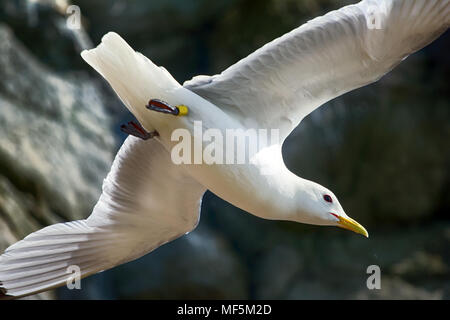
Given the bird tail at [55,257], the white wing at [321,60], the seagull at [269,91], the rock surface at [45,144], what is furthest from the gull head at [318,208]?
the rock surface at [45,144]

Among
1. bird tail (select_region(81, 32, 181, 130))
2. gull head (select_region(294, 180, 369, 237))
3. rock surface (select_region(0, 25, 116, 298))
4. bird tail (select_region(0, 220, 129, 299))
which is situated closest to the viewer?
bird tail (select_region(81, 32, 181, 130))

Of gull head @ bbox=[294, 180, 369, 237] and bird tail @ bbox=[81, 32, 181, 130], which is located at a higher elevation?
bird tail @ bbox=[81, 32, 181, 130]

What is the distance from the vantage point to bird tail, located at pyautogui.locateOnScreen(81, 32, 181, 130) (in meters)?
1.90

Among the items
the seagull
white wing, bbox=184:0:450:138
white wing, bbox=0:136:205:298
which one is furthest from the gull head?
white wing, bbox=0:136:205:298

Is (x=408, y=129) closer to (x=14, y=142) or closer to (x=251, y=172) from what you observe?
(x=14, y=142)

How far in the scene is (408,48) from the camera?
2.07m

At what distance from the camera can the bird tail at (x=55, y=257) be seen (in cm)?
224

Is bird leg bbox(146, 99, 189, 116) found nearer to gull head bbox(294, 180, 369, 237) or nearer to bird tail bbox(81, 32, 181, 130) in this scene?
bird tail bbox(81, 32, 181, 130)

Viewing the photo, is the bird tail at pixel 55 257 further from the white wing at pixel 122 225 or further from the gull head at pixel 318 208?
the gull head at pixel 318 208

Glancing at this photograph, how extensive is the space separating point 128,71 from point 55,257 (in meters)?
0.75

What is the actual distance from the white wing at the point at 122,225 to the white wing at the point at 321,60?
346mm

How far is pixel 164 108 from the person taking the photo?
1.91 meters

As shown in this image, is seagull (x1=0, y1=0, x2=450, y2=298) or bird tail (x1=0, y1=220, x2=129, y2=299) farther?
bird tail (x1=0, y1=220, x2=129, y2=299)

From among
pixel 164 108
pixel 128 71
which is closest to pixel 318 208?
pixel 164 108
